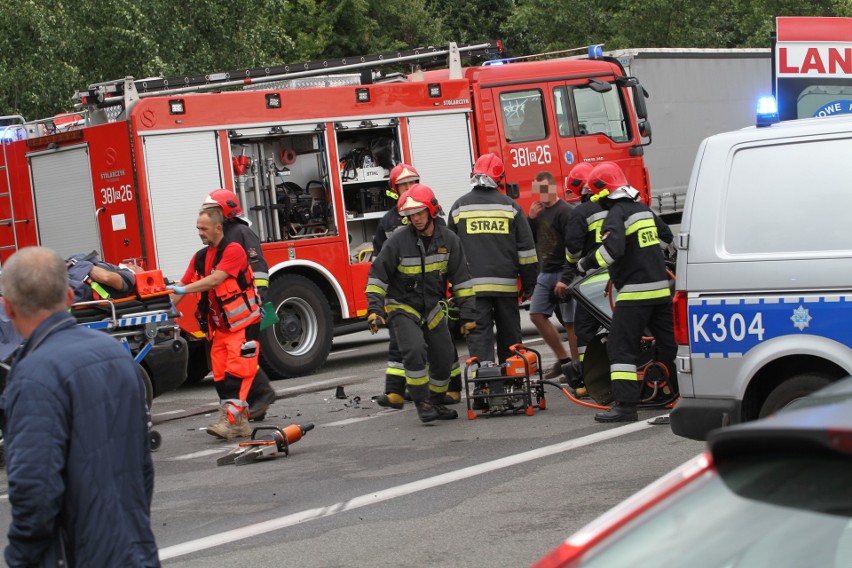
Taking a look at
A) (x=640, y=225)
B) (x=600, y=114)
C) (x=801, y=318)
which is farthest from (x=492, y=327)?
(x=600, y=114)

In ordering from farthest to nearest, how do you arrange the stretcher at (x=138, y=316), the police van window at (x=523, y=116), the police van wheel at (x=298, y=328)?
the police van window at (x=523, y=116) < the police van wheel at (x=298, y=328) < the stretcher at (x=138, y=316)

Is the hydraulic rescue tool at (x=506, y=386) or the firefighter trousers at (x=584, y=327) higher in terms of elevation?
the firefighter trousers at (x=584, y=327)

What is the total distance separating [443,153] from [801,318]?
27.8 feet

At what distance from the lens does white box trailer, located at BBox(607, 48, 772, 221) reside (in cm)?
2028

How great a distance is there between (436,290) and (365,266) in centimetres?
417

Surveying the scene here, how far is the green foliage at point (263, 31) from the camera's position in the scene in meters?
22.3

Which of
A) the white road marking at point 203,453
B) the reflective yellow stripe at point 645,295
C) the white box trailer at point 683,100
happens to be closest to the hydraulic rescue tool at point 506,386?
the reflective yellow stripe at point 645,295

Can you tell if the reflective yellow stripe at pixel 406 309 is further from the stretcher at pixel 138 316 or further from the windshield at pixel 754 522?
the windshield at pixel 754 522

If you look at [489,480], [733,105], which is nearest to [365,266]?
[489,480]

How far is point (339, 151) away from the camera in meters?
13.9

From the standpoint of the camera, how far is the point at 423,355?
31.5 ft

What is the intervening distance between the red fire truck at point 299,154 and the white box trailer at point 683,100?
4.82 metres

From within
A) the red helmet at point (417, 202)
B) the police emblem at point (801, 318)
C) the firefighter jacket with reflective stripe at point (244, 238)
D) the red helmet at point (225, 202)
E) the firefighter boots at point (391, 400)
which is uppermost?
the red helmet at point (225, 202)

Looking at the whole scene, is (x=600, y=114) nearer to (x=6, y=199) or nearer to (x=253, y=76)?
(x=253, y=76)
